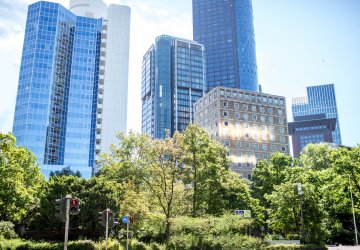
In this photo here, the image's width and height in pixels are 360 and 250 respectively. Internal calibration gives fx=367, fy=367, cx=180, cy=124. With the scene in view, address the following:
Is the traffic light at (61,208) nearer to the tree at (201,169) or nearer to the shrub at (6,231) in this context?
the shrub at (6,231)

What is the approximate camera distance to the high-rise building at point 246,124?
123 metres

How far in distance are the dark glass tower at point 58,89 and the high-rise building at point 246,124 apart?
44.2 m

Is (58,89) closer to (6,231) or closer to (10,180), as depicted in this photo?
(6,231)

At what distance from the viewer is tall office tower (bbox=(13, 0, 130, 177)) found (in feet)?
414

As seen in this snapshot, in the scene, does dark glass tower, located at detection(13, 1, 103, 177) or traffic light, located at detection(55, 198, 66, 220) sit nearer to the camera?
traffic light, located at detection(55, 198, 66, 220)

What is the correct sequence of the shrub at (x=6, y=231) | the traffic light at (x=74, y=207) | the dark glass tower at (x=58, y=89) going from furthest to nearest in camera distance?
the dark glass tower at (x=58, y=89) < the shrub at (x=6, y=231) < the traffic light at (x=74, y=207)

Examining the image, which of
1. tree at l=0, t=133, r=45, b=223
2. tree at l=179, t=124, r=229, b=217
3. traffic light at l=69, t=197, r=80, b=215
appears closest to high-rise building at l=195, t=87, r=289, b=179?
tree at l=179, t=124, r=229, b=217

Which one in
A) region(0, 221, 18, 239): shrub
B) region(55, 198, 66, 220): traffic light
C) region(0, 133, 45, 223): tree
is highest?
region(0, 133, 45, 223): tree

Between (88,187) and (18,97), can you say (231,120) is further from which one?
(88,187)

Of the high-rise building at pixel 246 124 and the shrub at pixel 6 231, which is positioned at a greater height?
the high-rise building at pixel 246 124

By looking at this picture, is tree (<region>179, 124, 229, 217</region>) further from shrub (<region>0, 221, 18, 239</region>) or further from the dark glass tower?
the dark glass tower

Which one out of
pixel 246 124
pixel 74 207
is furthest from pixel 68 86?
pixel 74 207

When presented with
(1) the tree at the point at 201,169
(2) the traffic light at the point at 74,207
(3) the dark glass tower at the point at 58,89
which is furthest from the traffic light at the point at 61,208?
A: (3) the dark glass tower at the point at 58,89

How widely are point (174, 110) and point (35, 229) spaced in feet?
514
